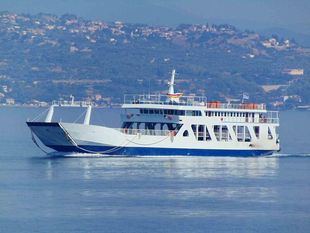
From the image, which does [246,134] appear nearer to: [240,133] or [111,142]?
[240,133]

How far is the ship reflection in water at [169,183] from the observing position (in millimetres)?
68750

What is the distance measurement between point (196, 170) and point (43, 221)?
22.3 metres

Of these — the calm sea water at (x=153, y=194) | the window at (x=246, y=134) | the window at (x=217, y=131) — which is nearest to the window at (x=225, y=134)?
the window at (x=217, y=131)

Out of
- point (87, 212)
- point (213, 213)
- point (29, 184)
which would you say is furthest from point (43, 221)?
point (29, 184)

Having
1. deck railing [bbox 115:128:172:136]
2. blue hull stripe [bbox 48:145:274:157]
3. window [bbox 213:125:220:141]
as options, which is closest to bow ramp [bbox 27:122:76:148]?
blue hull stripe [bbox 48:145:274:157]

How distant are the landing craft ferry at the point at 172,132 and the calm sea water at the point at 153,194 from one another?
3.08 ft

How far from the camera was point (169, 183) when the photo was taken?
78.6m

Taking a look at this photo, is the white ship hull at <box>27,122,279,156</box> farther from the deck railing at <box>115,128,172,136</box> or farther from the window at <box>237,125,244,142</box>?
the window at <box>237,125,244,142</box>

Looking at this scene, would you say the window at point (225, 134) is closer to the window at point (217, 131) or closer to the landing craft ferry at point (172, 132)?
the landing craft ferry at point (172, 132)

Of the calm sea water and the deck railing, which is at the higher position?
→ the deck railing

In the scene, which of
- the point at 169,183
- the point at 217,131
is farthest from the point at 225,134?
the point at 169,183

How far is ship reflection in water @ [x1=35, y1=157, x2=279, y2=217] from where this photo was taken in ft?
226

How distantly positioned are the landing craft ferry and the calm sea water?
94 cm

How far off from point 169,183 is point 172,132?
13.5m
